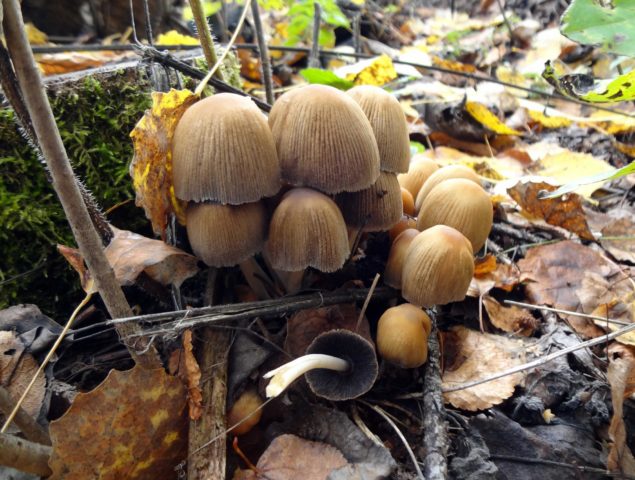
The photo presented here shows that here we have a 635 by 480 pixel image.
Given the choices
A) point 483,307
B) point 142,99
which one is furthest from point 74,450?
point 483,307

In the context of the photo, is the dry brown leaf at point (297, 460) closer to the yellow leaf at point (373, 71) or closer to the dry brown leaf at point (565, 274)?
the dry brown leaf at point (565, 274)

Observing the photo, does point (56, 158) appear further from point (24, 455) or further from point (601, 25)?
point (601, 25)

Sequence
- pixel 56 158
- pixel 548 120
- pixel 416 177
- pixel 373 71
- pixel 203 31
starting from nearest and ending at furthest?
pixel 56 158 < pixel 203 31 < pixel 416 177 < pixel 373 71 < pixel 548 120

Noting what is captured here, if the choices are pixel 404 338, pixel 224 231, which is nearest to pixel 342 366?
pixel 404 338

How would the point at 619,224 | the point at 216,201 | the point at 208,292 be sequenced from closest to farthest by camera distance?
the point at 216,201 → the point at 208,292 → the point at 619,224

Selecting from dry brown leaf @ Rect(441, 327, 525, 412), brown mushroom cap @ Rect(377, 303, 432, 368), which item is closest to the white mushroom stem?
brown mushroom cap @ Rect(377, 303, 432, 368)

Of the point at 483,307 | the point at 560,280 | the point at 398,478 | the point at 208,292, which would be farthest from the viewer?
the point at 560,280

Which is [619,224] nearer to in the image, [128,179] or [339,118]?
[339,118]
